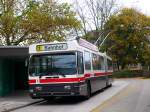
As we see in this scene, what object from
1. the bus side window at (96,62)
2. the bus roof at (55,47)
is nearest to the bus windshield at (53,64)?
the bus roof at (55,47)

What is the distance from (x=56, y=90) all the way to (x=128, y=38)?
51.7 meters

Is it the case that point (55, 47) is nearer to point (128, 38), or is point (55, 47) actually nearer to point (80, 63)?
point (80, 63)

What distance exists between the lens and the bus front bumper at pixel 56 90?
20.4 meters

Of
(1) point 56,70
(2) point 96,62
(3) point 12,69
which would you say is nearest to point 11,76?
(3) point 12,69

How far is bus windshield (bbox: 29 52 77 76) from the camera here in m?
20.5

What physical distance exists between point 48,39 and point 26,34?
2.19 meters

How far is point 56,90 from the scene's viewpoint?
67.3ft

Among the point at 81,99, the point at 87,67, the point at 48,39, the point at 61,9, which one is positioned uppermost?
the point at 61,9

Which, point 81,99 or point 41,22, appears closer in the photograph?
point 81,99

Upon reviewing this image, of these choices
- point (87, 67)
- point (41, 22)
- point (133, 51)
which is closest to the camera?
point (87, 67)

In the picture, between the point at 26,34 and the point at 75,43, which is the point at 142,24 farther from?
the point at 75,43

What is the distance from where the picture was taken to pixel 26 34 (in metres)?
41.2

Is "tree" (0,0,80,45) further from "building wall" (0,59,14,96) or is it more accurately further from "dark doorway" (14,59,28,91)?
"building wall" (0,59,14,96)

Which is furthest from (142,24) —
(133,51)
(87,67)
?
(87,67)
